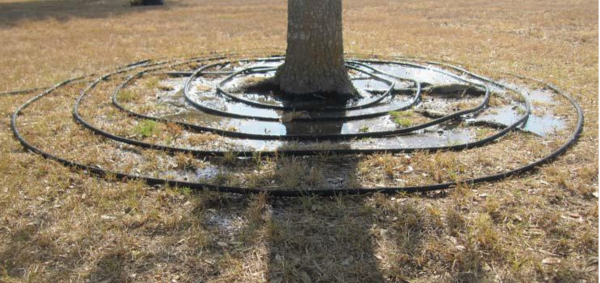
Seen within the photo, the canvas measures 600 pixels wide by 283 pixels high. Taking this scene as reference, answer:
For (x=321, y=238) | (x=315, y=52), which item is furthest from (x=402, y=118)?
(x=321, y=238)

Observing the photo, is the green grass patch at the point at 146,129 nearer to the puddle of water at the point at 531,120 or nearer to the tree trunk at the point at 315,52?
the tree trunk at the point at 315,52

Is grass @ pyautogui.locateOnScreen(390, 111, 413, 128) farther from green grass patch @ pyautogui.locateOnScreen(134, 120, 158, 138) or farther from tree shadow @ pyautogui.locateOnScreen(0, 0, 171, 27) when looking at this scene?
tree shadow @ pyautogui.locateOnScreen(0, 0, 171, 27)

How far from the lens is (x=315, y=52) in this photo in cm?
725

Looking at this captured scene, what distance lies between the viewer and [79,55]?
11062 mm

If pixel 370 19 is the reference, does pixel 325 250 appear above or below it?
below

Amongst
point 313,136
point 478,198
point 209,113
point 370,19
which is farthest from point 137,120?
point 370,19

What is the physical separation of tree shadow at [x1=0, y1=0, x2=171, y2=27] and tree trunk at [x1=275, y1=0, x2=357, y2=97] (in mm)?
13075

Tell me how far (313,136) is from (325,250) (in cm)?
226

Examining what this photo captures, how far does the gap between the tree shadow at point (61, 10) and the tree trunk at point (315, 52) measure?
1308cm

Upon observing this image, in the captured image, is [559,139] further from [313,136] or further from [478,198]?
[313,136]

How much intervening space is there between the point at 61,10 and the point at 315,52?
55.4ft

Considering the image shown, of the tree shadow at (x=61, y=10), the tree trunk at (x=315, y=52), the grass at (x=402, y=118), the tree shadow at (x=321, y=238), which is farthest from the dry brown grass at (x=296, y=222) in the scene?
the tree shadow at (x=61, y=10)

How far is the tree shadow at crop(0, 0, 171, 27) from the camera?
17.7 meters

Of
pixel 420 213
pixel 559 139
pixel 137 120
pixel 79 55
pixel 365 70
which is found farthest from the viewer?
pixel 79 55
